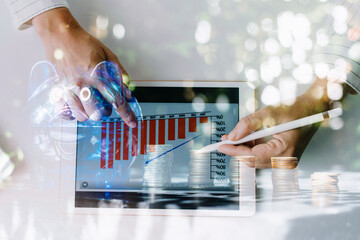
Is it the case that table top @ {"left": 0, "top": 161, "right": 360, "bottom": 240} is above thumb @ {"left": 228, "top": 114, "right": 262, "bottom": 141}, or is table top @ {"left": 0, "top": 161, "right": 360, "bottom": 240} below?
below

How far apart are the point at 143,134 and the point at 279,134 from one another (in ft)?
1.12

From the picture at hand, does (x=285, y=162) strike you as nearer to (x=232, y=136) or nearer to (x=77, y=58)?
(x=232, y=136)

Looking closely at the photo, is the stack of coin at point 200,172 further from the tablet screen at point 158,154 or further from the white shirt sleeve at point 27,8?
the white shirt sleeve at point 27,8

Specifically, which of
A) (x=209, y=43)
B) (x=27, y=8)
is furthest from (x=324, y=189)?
(x=27, y=8)

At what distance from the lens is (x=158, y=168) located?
90 centimetres

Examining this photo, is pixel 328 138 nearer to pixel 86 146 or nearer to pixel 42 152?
pixel 86 146

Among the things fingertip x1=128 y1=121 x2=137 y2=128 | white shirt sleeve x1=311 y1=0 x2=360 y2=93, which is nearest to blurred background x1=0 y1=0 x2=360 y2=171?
white shirt sleeve x1=311 y1=0 x2=360 y2=93

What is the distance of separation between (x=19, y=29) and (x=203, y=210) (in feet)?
2.19

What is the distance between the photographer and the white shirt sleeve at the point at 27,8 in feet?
2.77

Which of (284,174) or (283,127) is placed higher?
(283,127)

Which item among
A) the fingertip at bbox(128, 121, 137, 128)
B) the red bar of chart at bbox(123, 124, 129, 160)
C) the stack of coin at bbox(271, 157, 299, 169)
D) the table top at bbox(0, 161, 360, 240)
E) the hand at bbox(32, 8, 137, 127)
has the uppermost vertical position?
the hand at bbox(32, 8, 137, 127)

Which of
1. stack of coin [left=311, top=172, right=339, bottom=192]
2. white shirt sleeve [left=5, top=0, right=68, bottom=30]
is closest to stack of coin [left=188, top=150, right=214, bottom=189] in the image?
stack of coin [left=311, top=172, right=339, bottom=192]

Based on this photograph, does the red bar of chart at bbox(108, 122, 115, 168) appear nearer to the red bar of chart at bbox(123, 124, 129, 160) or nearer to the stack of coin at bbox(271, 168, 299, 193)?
the red bar of chart at bbox(123, 124, 129, 160)

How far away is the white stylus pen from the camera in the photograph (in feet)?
A: 2.87
